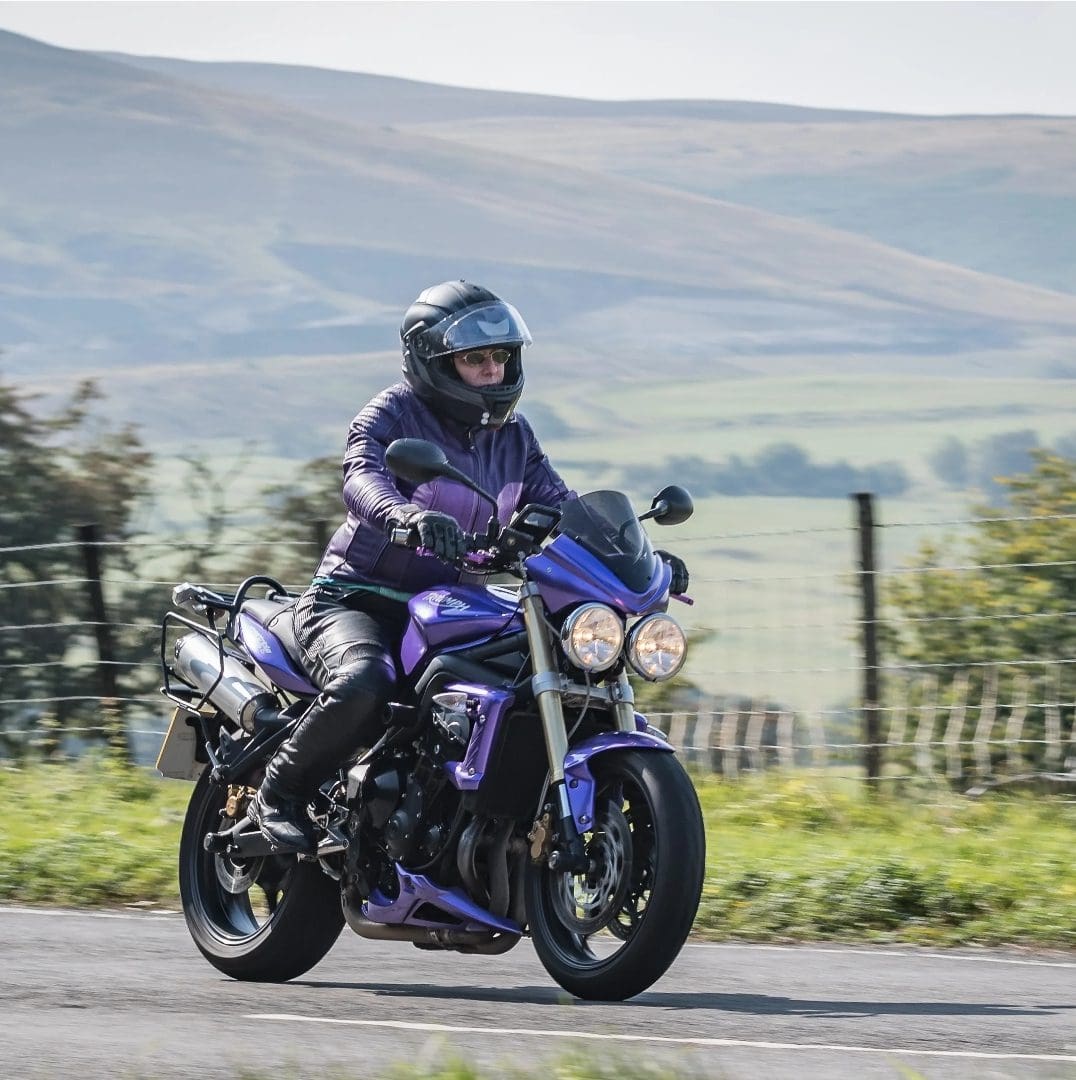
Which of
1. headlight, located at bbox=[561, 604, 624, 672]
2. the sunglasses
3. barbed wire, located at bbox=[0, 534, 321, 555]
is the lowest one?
headlight, located at bbox=[561, 604, 624, 672]

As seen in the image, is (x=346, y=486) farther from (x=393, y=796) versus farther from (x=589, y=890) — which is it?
(x=589, y=890)

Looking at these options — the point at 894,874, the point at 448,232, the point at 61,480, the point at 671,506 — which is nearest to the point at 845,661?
the point at 894,874

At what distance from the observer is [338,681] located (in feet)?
22.6

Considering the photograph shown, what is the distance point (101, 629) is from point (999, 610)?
18.3ft

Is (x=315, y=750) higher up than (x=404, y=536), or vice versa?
(x=404, y=536)

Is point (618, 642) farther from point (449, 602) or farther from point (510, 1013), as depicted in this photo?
point (510, 1013)

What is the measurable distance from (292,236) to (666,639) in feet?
303

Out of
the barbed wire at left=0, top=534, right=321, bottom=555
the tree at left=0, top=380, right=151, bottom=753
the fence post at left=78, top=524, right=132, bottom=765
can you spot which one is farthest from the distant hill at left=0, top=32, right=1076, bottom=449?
the fence post at left=78, top=524, right=132, bottom=765

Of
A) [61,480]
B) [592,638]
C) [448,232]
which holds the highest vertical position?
[448,232]

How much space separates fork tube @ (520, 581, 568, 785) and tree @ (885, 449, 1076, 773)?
6.12 m

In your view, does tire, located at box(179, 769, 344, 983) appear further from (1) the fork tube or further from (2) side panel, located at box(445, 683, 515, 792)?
(1) the fork tube

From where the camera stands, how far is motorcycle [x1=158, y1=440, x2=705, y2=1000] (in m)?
6.37

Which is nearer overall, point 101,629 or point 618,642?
point 618,642

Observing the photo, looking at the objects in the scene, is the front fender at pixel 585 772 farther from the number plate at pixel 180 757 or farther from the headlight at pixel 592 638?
the number plate at pixel 180 757
